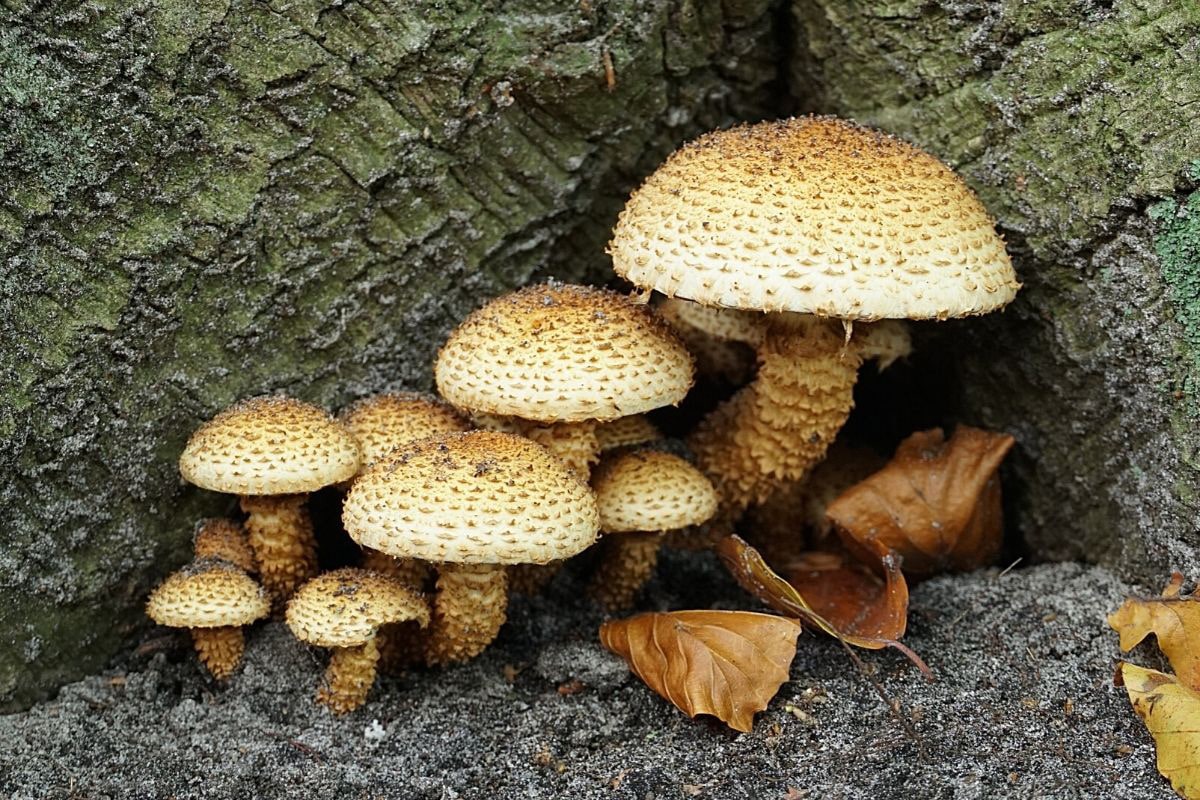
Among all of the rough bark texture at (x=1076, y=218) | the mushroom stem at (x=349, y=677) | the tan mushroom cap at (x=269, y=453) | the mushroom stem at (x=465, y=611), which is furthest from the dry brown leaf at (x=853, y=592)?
the tan mushroom cap at (x=269, y=453)

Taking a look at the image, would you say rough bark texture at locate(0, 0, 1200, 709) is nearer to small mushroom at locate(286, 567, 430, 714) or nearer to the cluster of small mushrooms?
the cluster of small mushrooms

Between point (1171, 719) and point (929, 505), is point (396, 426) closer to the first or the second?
point (929, 505)

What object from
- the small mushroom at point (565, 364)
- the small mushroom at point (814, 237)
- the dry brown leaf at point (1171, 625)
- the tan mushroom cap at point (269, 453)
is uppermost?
the small mushroom at point (814, 237)

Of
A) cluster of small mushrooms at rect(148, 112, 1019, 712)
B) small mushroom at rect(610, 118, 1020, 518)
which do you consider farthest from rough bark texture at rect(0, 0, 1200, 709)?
small mushroom at rect(610, 118, 1020, 518)

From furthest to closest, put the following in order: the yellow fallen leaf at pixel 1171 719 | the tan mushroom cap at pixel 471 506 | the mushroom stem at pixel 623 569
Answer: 1. the mushroom stem at pixel 623 569
2. the tan mushroom cap at pixel 471 506
3. the yellow fallen leaf at pixel 1171 719

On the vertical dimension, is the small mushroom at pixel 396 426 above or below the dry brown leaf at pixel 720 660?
above

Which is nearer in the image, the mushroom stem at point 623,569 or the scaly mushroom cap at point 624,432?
the scaly mushroom cap at point 624,432

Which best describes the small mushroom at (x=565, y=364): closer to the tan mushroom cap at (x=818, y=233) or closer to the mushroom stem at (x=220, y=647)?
the tan mushroom cap at (x=818, y=233)

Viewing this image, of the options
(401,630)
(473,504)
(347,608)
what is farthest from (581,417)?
(401,630)
